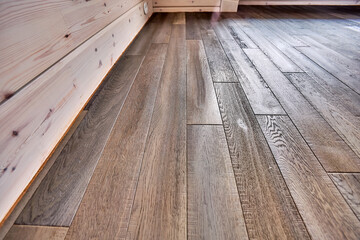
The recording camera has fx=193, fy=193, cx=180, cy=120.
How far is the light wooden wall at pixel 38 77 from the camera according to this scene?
59 centimetres

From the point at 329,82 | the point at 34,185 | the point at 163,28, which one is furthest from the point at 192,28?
the point at 34,185

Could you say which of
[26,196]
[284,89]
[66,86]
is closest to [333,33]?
[284,89]

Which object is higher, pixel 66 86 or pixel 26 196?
pixel 66 86

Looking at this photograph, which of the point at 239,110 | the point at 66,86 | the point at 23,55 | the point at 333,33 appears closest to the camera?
the point at 23,55

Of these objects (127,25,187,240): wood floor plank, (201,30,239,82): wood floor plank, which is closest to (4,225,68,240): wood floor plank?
(127,25,187,240): wood floor plank

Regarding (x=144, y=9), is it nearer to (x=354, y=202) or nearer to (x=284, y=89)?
(x=284, y=89)

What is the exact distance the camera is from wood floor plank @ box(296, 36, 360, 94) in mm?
1343

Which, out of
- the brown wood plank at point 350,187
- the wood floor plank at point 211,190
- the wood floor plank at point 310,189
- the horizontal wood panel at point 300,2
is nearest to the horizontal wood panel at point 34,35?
the wood floor plank at point 211,190

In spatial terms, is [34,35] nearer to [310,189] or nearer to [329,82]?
[310,189]

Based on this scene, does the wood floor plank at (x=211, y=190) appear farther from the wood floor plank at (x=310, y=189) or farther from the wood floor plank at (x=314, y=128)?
the wood floor plank at (x=314, y=128)

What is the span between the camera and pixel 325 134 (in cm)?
92

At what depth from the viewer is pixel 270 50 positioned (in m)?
1.81

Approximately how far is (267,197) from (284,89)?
0.83 meters

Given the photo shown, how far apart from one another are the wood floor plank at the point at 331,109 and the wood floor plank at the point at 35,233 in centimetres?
117
